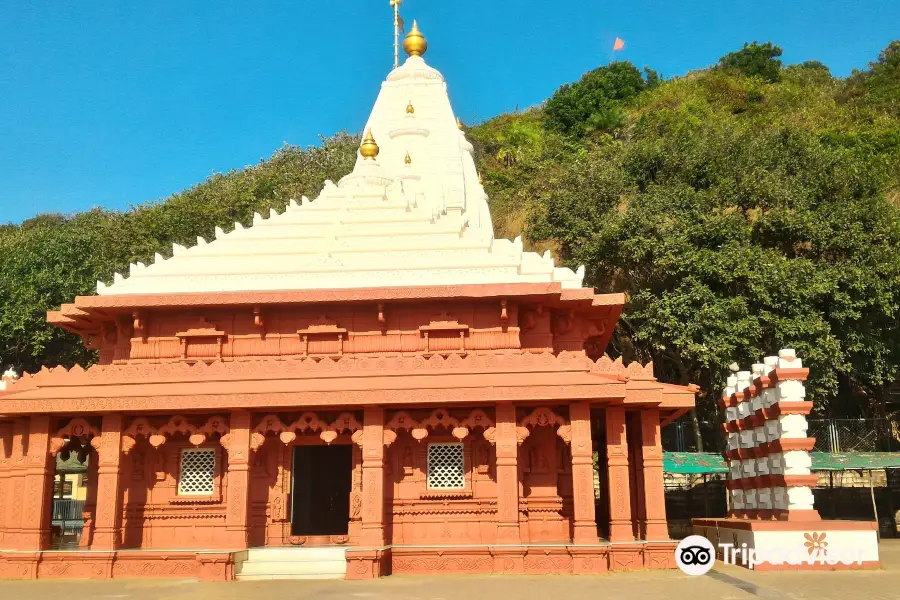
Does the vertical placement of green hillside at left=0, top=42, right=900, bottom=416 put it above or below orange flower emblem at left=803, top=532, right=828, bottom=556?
above

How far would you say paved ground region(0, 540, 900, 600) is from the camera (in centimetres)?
1048

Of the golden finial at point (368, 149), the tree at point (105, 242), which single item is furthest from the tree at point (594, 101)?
the golden finial at point (368, 149)

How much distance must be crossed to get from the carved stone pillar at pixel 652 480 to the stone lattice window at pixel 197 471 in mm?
7650

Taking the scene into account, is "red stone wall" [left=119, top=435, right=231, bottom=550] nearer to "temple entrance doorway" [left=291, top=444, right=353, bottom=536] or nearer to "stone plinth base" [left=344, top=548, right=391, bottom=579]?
"temple entrance doorway" [left=291, top=444, right=353, bottom=536]

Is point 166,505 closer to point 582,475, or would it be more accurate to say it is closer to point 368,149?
point 582,475

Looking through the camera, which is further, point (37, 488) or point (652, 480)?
point (652, 480)

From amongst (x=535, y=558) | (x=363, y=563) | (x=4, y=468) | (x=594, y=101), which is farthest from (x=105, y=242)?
(x=594, y=101)

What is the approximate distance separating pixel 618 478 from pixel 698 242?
13.7 metres

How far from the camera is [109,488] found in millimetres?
13172

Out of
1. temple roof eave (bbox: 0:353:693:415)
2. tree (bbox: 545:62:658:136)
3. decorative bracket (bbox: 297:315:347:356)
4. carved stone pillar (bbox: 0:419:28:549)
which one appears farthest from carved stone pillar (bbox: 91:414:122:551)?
tree (bbox: 545:62:658:136)

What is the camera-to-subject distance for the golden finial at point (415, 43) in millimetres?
25391

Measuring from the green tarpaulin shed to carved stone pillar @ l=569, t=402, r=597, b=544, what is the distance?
893cm

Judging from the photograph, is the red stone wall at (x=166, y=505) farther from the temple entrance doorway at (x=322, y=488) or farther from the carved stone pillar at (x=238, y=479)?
the temple entrance doorway at (x=322, y=488)

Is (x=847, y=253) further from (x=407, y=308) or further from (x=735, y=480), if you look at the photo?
(x=407, y=308)
